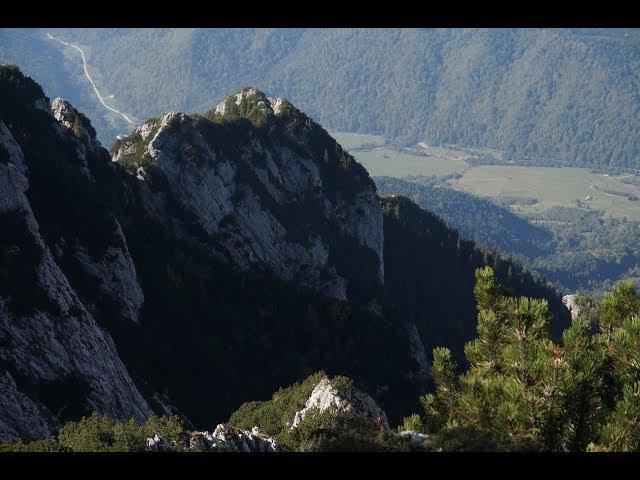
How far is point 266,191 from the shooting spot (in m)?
108

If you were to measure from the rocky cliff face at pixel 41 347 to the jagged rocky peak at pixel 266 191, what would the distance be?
1709 inches

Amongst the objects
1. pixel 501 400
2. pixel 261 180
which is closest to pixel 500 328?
pixel 501 400

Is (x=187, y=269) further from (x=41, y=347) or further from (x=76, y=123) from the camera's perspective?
(x=41, y=347)

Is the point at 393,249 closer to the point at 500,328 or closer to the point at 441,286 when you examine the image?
the point at 441,286

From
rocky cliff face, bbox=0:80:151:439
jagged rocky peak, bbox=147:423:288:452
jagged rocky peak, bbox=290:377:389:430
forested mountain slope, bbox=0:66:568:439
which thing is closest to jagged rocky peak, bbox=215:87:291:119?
forested mountain slope, bbox=0:66:568:439

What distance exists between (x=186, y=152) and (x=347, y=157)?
4805 centimetres

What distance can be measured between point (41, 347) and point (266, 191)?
240ft

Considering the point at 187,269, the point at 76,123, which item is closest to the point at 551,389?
the point at 187,269

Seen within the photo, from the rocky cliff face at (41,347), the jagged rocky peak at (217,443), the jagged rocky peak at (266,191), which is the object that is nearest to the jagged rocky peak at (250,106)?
the jagged rocky peak at (266,191)

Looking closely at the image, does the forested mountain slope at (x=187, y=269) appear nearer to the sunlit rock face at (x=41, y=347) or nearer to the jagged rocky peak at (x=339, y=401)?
the sunlit rock face at (x=41, y=347)

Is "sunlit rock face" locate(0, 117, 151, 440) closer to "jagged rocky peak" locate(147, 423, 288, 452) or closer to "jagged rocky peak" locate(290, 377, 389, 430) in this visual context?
"jagged rocky peak" locate(147, 423, 288, 452)

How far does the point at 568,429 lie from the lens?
12.5 meters

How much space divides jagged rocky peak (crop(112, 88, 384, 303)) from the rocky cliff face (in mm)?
43415

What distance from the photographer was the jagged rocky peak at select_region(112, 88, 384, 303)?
90562mm
